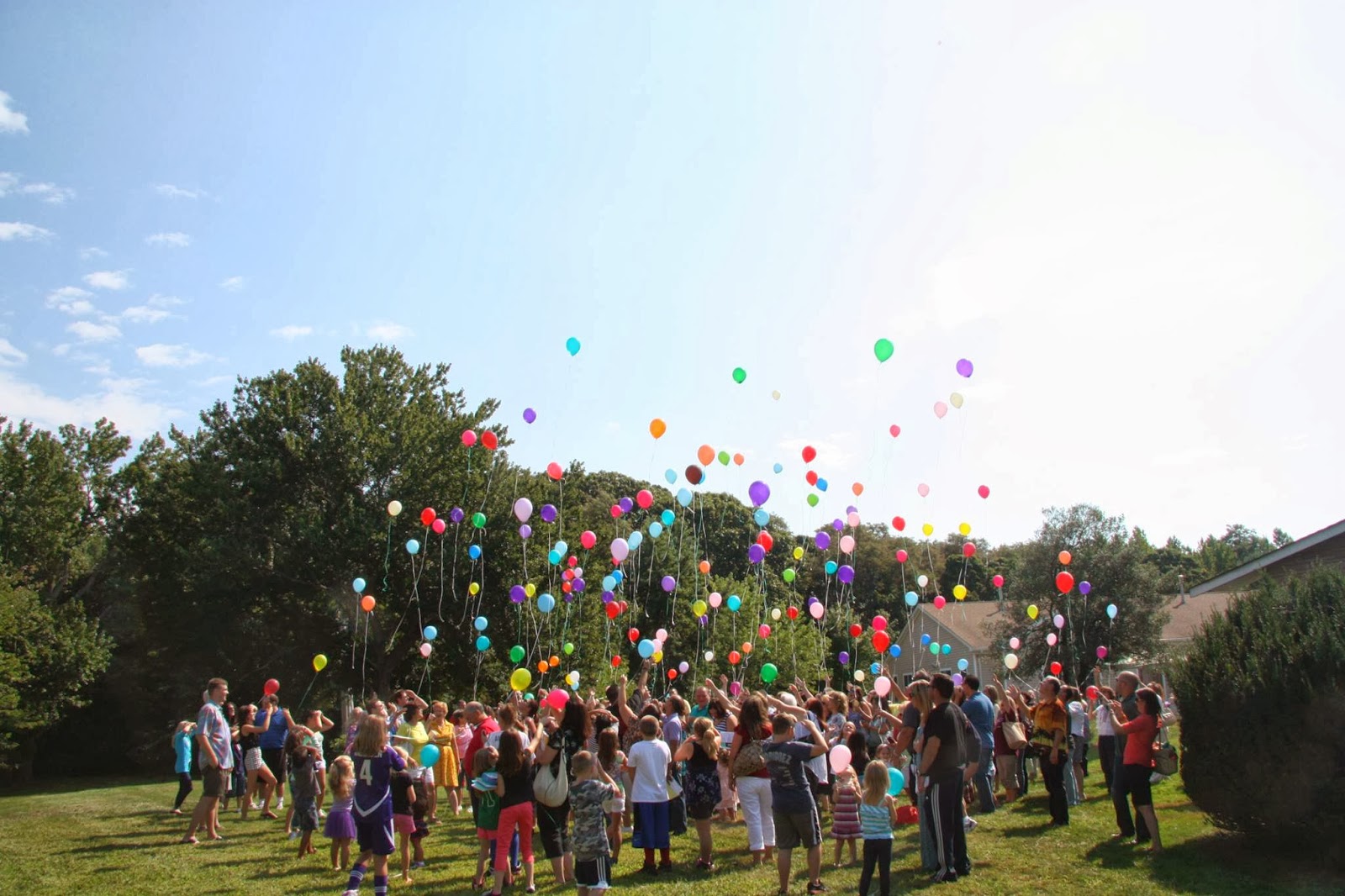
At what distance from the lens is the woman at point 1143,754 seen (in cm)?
762

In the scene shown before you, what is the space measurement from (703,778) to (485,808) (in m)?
2.05

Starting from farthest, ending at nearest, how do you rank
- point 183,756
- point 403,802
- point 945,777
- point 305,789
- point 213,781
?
1. point 183,756
2. point 213,781
3. point 305,789
4. point 403,802
5. point 945,777

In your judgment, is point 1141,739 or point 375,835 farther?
point 1141,739

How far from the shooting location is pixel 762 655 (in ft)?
106

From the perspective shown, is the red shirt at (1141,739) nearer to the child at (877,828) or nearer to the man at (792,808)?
the child at (877,828)

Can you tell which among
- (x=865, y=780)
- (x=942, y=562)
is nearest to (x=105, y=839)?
(x=865, y=780)

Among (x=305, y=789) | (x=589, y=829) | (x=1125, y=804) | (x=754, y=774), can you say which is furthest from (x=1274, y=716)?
(x=305, y=789)

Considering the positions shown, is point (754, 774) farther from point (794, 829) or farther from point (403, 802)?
point (403, 802)

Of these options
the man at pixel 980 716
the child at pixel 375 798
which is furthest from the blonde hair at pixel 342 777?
the man at pixel 980 716

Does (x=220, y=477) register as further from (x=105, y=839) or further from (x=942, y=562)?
(x=942, y=562)

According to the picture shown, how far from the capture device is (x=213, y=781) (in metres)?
9.81

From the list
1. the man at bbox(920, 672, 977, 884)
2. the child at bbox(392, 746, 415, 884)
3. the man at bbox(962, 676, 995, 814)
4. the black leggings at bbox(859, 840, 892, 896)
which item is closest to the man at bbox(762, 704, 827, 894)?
the black leggings at bbox(859, 840, 892, 896)

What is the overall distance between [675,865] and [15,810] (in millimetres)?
13842

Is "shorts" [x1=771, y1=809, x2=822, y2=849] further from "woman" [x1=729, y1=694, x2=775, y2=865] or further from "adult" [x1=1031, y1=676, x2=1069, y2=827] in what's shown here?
"adult" [x1=1031, y1=676, x2=1069, y2=827]
